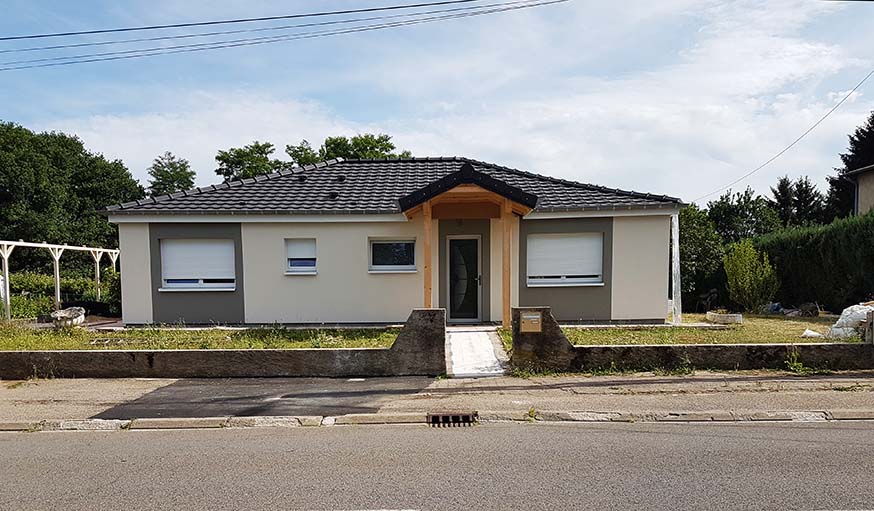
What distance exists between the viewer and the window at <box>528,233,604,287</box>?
1356 cm

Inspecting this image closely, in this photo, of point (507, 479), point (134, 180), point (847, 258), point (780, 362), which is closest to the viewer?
point (507, 479)

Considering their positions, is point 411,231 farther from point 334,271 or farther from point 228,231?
point 228,231

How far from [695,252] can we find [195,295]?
1863 cm

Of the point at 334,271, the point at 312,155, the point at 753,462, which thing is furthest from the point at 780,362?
the point at 312,155

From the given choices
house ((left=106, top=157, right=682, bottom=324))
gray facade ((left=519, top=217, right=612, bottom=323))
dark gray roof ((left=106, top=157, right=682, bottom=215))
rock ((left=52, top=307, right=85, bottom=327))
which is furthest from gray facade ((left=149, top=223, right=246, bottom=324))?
gray facade ((left=519, top=217, right=612, bottom=323))

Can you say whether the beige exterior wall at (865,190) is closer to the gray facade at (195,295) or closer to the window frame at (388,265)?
the window frame at (388,265)

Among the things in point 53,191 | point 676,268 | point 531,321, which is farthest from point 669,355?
point 53,191

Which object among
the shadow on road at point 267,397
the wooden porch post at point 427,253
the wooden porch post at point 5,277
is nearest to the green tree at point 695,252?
the wooden porch post at point 427,253

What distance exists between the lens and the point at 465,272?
13.7 m

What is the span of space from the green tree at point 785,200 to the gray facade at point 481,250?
127 ft

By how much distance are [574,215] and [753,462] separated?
9.02 metres

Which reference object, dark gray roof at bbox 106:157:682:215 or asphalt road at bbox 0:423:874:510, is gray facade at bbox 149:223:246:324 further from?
asphalt road at bbox 0:423:874:510

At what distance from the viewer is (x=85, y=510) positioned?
401 centimetres

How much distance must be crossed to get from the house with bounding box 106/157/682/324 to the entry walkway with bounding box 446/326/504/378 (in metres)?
1.69
